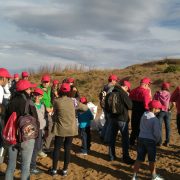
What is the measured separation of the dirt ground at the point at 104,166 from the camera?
298 inches

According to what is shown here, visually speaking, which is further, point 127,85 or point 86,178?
point 127,85

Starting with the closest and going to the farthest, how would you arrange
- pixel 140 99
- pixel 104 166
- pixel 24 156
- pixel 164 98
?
pixel 24 156, pixel 104 166, pixel 140 99, pixel 164 98

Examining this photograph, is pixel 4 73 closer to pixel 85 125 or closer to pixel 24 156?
pixel 24 156

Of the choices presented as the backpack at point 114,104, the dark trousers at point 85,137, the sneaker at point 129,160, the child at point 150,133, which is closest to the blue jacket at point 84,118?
the dark trousers at point 85,137

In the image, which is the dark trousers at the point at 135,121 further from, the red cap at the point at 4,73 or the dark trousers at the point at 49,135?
the red cap at the point at 4,73

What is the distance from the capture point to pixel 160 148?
9.72 meters

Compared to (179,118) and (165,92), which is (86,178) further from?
(165,92)

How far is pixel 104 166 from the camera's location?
27.0ft

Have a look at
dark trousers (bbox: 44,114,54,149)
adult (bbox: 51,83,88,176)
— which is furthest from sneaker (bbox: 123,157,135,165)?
dark trousers (bbox: 44,114,54,149)

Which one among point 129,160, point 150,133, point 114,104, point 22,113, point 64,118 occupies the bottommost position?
point 129,160

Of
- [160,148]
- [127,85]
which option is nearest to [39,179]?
[127,85]

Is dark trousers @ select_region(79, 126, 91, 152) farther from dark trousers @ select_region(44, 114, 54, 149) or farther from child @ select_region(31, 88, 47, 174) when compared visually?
child @ select_region(31, 88, 47, 174)

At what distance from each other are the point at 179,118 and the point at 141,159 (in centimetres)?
207

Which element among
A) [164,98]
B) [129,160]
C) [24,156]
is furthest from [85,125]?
[24,156]
